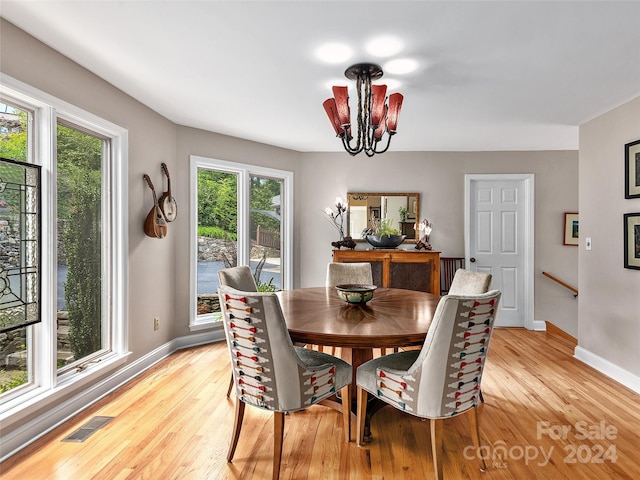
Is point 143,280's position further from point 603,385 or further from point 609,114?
point 609,114

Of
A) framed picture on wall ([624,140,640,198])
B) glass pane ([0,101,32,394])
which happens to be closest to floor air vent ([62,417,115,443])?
glass pane ([0,101,32,394])

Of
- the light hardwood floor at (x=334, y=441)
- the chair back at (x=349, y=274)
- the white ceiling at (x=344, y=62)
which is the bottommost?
the light hardwood floor at (x=334, y=441)

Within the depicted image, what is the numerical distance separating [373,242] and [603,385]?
2.48 meters

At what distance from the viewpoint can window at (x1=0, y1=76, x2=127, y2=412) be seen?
215 centimetres

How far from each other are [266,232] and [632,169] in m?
3.61

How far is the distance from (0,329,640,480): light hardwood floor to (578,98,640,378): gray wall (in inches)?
17.1

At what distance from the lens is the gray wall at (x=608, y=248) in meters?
3.06

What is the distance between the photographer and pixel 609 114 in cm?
332

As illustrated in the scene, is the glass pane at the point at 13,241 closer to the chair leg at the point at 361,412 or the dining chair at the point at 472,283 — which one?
the chair leg at the point at 361,412

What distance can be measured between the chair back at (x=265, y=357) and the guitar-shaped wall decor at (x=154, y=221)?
1749 millimetres

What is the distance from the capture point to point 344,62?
2.37 meters

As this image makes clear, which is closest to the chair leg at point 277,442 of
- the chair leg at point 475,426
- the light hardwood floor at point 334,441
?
the light hardwood floor at point 334,441

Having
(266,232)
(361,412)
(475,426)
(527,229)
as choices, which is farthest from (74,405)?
(527,229)

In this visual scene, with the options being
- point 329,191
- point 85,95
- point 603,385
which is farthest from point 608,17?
point 329,191
